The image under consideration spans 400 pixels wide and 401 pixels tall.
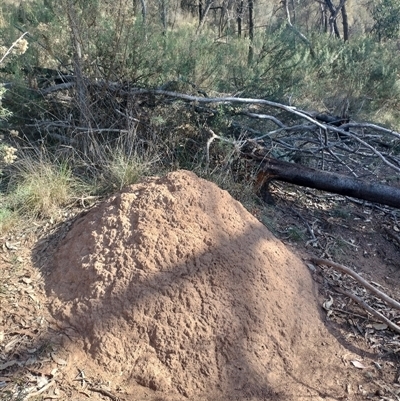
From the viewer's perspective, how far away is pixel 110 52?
470 cm

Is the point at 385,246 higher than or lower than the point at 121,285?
lower

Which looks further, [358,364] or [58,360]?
[358,364]

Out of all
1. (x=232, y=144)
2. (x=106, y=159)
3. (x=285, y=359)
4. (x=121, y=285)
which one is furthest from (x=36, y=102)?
(x=285, y=359)

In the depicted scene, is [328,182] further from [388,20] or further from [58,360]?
[388,20]

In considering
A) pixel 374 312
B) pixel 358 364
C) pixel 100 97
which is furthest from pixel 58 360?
pixel 100 97

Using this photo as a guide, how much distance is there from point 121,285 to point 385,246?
2760mm

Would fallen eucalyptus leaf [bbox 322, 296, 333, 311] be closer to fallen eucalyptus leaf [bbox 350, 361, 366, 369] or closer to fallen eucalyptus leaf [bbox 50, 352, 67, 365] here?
fallen eucalyptus leaf [bbox 350, 361, 366, 369]

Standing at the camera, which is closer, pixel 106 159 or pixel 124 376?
pixel 124 376

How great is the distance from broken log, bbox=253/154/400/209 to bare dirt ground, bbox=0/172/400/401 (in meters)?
1.18

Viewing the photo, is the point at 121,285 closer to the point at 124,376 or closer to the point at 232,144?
the point at 124,376

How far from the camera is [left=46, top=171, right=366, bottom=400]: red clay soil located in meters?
2.48

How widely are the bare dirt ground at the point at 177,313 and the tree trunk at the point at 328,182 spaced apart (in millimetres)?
1181

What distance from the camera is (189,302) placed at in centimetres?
267

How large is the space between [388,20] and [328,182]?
9.91 meters
